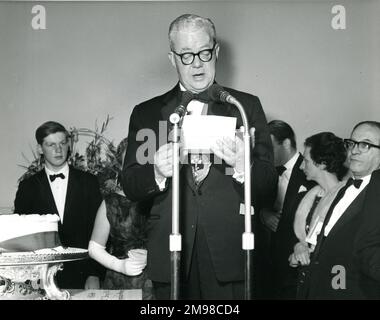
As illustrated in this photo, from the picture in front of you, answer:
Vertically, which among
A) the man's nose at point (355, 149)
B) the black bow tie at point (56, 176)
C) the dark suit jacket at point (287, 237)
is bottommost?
the dark suit jacket at point (287, 237)

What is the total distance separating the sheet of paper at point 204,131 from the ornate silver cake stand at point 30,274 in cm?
62

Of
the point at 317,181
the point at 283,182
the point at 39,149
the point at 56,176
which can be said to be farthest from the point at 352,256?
the point at 39,149

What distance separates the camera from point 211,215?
2.07 metres

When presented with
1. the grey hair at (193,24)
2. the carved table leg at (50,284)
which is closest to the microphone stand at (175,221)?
the carved table leg at (50,284)

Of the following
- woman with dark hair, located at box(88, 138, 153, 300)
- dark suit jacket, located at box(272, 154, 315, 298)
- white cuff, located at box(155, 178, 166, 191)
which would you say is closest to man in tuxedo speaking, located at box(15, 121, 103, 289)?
woman with dark hair, located at box(88, 138, 153, 300)

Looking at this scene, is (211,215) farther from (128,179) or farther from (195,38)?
(195,38)

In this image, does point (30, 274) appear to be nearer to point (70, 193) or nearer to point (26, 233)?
point (26, 233)

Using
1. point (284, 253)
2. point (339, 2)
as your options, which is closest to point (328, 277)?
point (284, 253)

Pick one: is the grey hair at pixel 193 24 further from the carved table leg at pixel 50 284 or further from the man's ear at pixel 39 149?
the man's ear at pixel 39 149

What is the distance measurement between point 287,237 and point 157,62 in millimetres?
1269

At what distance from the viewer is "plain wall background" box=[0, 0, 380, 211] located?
10.1 feet

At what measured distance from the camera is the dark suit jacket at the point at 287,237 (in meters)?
3.10

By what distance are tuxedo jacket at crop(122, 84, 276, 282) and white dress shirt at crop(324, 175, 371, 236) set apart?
0.53 metres

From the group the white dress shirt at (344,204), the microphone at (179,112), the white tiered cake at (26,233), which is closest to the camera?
the microphone at (179,112)
